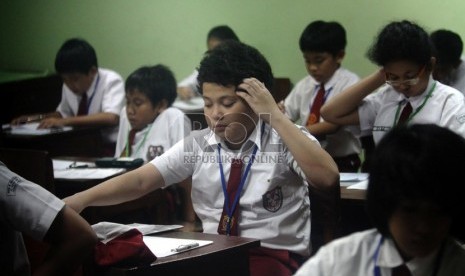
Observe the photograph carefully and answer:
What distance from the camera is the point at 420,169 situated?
1.30 metres

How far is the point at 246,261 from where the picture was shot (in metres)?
2.06

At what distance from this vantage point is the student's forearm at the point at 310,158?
2.17 metres

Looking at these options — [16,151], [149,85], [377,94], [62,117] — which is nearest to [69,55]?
[62,117]

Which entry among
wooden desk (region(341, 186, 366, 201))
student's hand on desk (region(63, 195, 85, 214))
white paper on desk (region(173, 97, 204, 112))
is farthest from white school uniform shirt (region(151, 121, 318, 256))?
white paper on desk (region(173, 97, 204, 112))

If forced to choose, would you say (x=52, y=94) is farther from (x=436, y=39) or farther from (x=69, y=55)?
(x=436, y=39)

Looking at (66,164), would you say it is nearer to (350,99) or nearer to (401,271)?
(350,99)

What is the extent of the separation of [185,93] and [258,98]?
286 cm

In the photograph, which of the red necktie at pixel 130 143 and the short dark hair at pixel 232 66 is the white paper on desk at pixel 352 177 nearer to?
the short dark hair at pixel 232 66

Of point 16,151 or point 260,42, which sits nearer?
point 16,151

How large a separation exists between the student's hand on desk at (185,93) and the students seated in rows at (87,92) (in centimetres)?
49

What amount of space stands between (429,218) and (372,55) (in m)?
1.81

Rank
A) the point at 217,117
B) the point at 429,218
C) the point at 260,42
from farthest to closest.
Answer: the point at 260,42, the point at 217,117, the point at 429,218

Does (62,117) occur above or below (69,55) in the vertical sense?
below

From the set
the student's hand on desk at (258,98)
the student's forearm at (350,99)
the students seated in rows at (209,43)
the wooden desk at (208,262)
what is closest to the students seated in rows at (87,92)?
the students seated in rows at (209,43)
